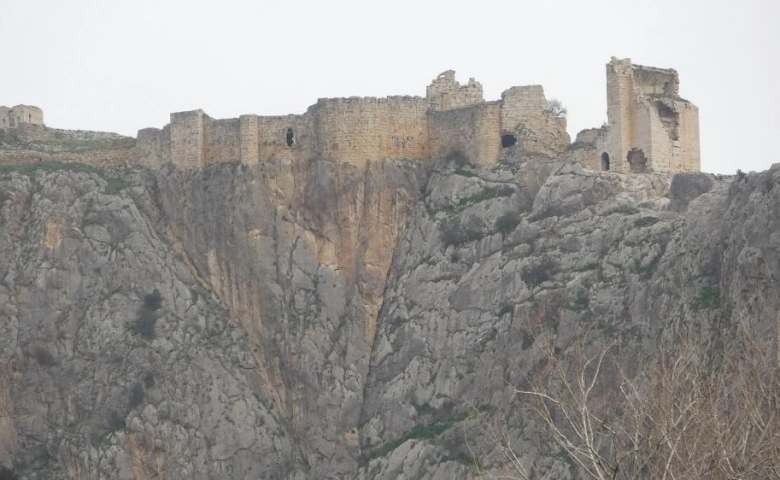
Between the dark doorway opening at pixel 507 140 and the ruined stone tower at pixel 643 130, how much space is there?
3.03 meters

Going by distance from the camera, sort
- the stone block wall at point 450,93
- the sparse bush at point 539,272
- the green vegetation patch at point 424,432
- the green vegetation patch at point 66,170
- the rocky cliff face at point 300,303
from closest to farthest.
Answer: the rocky cliff face at point 300,303, the green vegetation patch at point 424,432, the sparse bush at point 539,272, the stone block wall at point 450,93, the green vegetation patch at point 66,170

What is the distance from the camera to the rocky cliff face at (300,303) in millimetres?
56750

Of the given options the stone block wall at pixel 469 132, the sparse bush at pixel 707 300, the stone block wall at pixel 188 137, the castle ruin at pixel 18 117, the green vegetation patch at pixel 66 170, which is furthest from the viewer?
the castle ruin at pixel 18 117

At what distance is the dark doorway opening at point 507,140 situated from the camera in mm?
61844

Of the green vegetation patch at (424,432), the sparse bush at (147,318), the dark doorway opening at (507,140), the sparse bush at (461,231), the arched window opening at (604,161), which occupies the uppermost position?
the dark doorway opening at (507,140)

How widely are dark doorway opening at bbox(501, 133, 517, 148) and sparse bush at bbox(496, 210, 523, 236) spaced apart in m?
2.83

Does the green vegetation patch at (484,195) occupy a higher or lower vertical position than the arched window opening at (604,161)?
lower

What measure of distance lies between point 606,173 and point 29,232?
19.1 m

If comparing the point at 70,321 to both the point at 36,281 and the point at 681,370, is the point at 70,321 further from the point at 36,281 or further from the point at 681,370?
the point at 681,370

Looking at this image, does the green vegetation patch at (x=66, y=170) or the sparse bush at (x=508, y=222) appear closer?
the sparse bush at (x=508, y=222)

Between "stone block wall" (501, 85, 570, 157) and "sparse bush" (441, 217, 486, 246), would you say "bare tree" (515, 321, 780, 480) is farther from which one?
Result: "stone block wall" (501, 85, 570, 157)

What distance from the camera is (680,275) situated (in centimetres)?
5297

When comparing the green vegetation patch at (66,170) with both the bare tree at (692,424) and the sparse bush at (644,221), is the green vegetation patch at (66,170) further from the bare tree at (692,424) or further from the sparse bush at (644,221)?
the bare tree at (692,424)

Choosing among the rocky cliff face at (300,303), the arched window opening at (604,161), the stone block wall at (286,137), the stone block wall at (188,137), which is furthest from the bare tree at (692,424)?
the stone block wall at (188,137)
